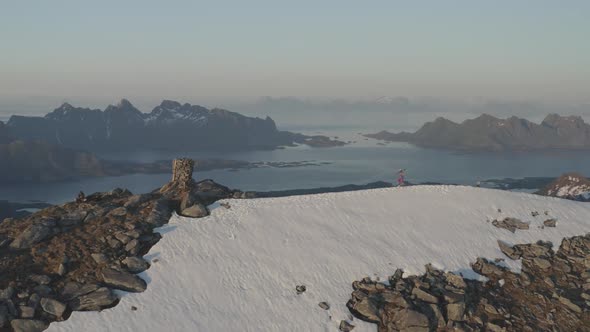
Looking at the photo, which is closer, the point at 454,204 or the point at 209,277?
the point at 209,277

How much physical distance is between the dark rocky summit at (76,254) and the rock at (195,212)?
24 centimetres

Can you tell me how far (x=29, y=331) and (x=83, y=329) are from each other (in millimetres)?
2487

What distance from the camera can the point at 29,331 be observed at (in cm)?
2234

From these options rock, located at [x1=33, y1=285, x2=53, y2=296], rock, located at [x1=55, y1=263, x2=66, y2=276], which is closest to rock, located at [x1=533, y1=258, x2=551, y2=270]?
rock, located at [x1=55, y1=263, x2=66, y2=276]

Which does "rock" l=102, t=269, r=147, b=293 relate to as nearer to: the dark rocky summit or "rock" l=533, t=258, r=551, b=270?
the dark rocky summit

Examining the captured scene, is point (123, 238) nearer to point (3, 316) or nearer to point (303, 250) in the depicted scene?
point (3, 316)

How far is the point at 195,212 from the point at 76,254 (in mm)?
8723

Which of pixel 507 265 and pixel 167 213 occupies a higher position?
pixel 167 213

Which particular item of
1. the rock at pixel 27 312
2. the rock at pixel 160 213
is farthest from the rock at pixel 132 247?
the rock at pixel 27 312

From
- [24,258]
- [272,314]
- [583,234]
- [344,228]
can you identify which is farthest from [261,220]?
[583,234]

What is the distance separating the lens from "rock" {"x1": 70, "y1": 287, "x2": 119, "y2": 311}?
79.0 feet

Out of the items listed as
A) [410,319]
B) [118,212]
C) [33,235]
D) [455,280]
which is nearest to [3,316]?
[33,235]

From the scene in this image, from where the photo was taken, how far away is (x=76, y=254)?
90.4ft

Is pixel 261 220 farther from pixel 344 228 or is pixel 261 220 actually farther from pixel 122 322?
pixel 122 322
